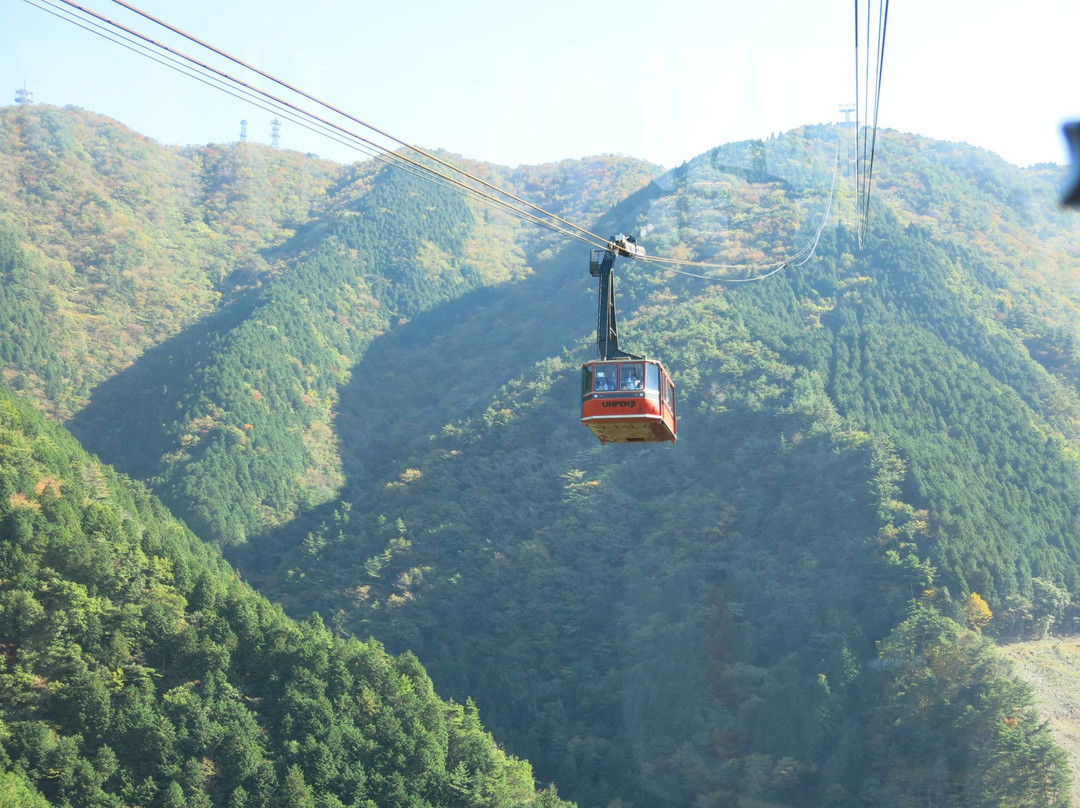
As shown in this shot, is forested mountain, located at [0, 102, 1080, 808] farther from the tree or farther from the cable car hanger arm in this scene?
the cable car hanger arm

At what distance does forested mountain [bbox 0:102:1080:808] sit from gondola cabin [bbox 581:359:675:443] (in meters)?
41.2

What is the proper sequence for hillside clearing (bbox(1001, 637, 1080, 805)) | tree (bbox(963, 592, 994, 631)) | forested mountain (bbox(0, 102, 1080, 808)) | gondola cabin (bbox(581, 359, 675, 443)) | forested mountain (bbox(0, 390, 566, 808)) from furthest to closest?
tree (bbox(963, 592, 994, 631))
forested mountain (bbox(0, 102, 1080, 808))
hillside clearing (bbox(1001, 637, 1080, 805))
forested mountain (bbox(0, 390, 566, 808))
gondola cabin (bbox(581, 359, 675, 443))

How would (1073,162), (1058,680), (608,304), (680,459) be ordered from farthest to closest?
(680,459), (1058,680), (608,304), (1073,162)

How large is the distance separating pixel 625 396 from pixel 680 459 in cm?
7737

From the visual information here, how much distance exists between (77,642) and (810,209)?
103 meters

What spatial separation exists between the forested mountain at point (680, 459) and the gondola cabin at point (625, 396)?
4117 centimetres

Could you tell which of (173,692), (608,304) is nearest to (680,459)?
(173,692)

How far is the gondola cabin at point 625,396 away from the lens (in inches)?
1253

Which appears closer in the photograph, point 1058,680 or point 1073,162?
point 1073,162

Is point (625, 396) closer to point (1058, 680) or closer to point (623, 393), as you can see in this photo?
point (623, 393)

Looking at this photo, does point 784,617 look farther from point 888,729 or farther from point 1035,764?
point 1035,764

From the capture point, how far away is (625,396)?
31938 mm

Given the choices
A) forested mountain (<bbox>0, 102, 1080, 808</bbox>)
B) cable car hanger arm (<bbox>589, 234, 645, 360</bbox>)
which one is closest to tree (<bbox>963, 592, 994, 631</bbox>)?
forested mountain (<bbox>0, 102, 1080, 808</bbox>)

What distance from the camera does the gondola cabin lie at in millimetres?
31834
